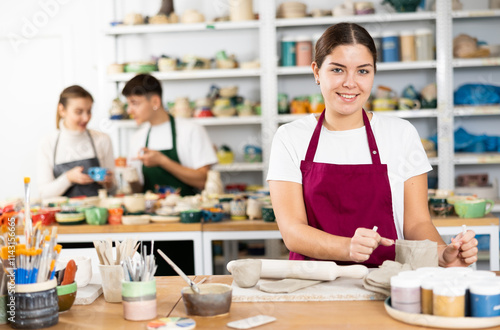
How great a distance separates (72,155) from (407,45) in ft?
9.87

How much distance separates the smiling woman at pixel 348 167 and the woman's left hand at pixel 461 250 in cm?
18

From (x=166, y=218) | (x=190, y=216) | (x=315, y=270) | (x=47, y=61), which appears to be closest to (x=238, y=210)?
(x=190, y=216)

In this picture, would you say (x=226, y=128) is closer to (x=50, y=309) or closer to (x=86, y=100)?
(x=86, y=100)

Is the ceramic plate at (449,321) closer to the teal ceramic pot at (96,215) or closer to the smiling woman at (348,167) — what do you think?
the smiling woman at (348,167)

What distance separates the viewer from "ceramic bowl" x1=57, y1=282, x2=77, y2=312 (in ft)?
5.38

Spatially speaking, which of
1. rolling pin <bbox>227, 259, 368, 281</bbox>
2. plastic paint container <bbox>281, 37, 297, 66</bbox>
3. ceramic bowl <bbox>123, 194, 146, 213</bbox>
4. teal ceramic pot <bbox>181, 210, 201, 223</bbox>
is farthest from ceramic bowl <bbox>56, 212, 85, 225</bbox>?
plastic paint container <bbox>281, 37, 297, 66</bbox>

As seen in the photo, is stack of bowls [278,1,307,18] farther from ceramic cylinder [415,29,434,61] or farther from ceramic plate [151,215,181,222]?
ceramic plate [151,215,181,222]

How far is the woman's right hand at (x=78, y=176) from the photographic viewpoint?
4074 mm

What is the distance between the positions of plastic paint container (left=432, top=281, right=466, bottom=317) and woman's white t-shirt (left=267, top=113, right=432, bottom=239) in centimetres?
76

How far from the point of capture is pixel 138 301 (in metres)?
1.56

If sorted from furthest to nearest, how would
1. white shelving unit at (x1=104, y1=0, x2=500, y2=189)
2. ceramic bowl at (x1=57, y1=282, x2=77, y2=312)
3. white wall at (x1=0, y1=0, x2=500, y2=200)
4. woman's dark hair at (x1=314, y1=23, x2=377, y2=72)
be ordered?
1. white wall at (x1=0, y1=0, x2=500, y2=200)
2. white shelving unit at (x1=104, y1=0, x2=500, y2=189)
3. woman's dark hair at (x1=314, y1=23, x2=377, y2=72)
4. ceramic bowl at (x1=57, y1=282, x2=77, y2=312)

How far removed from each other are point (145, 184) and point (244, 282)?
2634mm

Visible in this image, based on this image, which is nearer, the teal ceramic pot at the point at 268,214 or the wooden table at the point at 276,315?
the wooden table at the point at 276,315

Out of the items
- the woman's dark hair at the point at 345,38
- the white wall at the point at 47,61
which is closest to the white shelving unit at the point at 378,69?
the white wall at the point at 47,61
